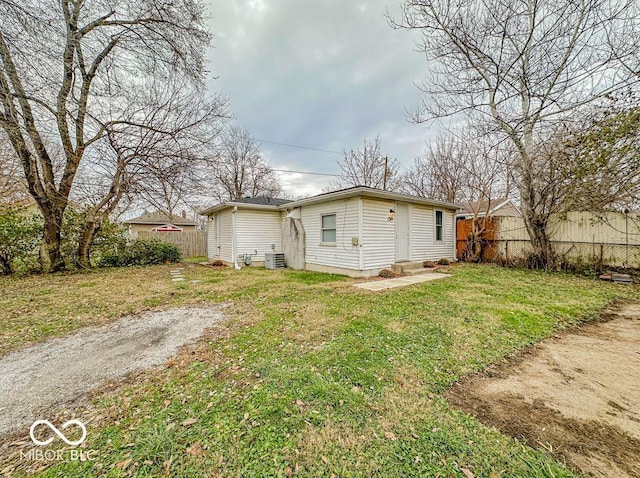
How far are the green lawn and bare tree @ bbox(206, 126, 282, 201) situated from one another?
1628 cm

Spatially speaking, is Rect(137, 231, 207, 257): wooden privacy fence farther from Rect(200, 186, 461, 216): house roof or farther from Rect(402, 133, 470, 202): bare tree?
Rect(402, 133, 470, 202): bare tree

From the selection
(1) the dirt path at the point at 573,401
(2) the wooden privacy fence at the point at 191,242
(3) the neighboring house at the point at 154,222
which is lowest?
(1) the dirt path at the point at 573,401

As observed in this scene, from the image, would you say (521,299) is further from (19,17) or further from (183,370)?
(19,17)

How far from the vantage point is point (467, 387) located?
227cm

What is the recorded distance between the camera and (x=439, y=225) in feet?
32.9

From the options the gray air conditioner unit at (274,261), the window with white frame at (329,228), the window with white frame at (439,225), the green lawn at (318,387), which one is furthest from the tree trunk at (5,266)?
the window with white frame at (439,225)

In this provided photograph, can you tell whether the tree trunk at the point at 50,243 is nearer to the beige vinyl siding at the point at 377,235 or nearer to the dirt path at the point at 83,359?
the dirt path at the point at 83,359

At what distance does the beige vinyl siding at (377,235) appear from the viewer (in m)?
7.44

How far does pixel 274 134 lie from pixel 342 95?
5.76 metres

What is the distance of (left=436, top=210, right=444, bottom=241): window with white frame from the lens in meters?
9.94

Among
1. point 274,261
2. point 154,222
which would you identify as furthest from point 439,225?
point 154,222

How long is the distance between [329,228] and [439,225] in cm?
474

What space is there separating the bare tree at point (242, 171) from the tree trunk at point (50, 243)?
38.0 feet

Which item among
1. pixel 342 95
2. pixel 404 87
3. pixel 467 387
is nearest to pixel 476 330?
pixel 467 387
